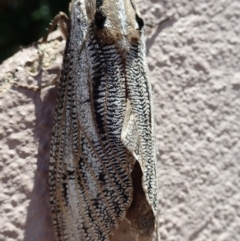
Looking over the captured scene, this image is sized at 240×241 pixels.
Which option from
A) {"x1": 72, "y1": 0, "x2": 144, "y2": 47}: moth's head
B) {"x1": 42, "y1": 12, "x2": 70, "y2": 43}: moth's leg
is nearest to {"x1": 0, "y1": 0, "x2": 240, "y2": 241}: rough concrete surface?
{"x1": 42, "y1": 12, "x2": 70, "y2": 43}: moth's leg

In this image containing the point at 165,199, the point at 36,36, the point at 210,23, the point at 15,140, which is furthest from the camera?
the point at 36,36

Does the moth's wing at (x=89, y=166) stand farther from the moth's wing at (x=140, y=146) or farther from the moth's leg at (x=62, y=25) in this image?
the moth's leg at (x=62, y=25)

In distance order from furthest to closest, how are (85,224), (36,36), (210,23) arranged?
(36,36), (210,23), (85,224)

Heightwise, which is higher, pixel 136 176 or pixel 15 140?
pixel 15 140

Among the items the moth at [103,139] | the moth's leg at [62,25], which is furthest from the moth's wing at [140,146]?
the moth's leg at [62,25]

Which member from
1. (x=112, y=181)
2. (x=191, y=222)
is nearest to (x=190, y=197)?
(x=191, y=222)

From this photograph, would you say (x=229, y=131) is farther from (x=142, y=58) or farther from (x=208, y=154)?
(x=142, y=58)

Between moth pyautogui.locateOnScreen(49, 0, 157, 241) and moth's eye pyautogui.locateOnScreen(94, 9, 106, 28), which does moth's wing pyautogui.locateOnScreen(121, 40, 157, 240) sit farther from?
moth's eye pyautogui.locateOnScreen(94, 9, 106, 28)
